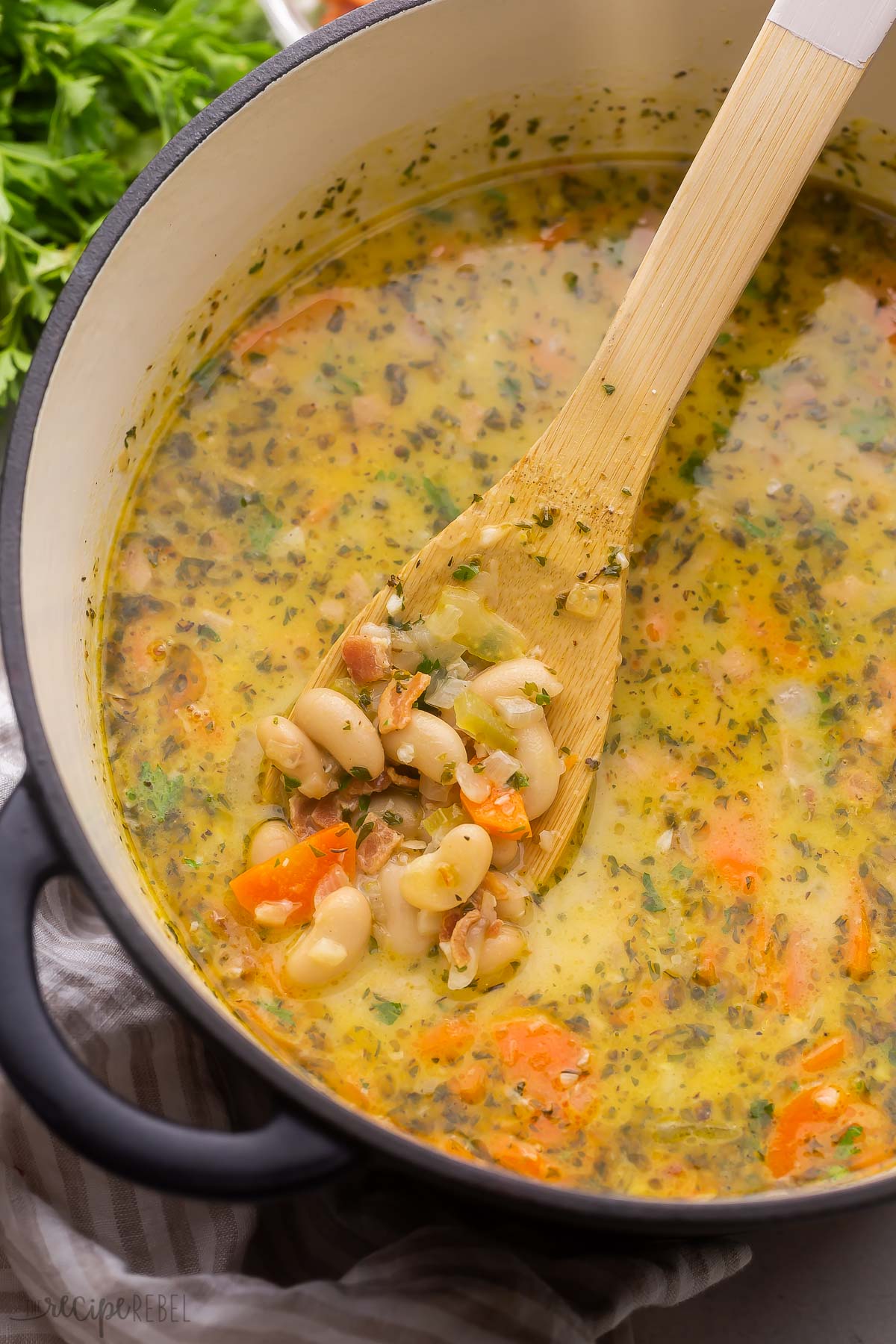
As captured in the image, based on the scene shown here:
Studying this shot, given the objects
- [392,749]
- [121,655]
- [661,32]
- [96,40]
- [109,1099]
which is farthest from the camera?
[96,40]

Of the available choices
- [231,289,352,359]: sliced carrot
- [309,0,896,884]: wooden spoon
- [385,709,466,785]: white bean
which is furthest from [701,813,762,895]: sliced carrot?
[231,289,352,359]: sliced carrot

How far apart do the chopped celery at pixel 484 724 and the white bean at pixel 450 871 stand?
16cm

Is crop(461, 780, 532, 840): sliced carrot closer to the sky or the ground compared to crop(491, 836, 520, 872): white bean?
closer to the sky

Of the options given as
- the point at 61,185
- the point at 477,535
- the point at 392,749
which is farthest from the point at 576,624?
the point at 61,185

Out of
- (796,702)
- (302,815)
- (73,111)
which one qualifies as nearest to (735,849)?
(796,702)

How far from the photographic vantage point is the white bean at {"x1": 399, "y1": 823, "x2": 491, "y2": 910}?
5.49 ft

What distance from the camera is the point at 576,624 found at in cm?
189

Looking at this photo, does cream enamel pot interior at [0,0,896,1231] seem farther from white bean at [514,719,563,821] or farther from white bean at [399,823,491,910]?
white bean at [514,719,563,821]

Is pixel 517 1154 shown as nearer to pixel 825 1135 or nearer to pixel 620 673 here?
pixel 825 1135

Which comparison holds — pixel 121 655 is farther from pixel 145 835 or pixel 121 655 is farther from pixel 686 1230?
pixel 686 1230

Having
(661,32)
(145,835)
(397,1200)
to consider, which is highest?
(661,32)

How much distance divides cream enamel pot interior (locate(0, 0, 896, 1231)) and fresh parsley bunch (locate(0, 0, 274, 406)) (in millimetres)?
445

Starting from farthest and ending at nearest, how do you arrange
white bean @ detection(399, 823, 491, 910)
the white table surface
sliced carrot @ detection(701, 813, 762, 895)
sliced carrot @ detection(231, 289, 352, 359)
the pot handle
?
sliced carrot @ detection(231, 289, 352, 359) → the white table surface → sliced carrot @ detection(701, 813, 762, 895) → white bean @ detection(399, 823, 491, 910) → the pot handle

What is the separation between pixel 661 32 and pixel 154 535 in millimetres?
1340
